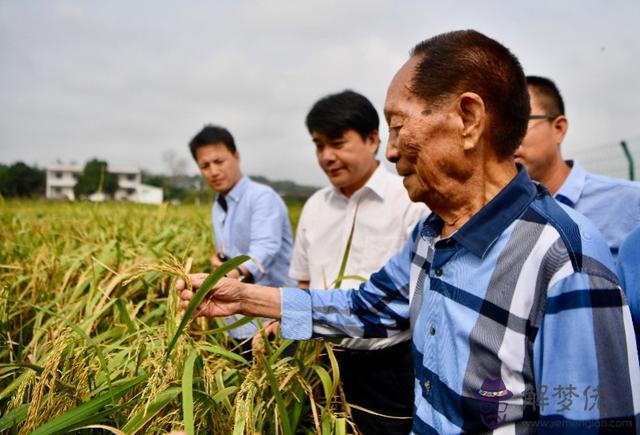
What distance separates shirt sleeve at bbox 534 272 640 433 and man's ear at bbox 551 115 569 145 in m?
1.63

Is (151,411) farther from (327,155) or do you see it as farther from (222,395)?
(327,155)

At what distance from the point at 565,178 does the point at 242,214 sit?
1.95m

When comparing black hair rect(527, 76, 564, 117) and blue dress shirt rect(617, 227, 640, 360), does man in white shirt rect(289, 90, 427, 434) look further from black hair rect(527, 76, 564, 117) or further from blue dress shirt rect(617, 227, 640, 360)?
blue dress shirt rect(617, 227, 640, 360)

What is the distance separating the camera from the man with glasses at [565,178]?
1.91m

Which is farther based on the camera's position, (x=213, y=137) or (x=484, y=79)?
(x=213, y=137)

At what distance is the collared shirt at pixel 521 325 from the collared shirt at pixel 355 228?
2.78 ft

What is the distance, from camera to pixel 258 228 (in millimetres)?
2832

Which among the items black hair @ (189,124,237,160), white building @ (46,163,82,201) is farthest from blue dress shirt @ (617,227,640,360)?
white building @ (46,163,82,201)

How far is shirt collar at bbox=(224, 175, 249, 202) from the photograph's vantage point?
3156mm

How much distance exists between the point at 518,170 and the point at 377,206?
3.54 ft

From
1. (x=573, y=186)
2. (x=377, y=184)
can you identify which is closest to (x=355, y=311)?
(x=377, y=184)

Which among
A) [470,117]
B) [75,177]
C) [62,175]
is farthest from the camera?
[62,175]

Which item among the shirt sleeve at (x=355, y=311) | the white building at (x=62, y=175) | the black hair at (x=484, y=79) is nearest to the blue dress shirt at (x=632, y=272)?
the black hair at (x=484, y=79)

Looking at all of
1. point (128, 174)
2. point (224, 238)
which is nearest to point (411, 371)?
point (224, 238)
